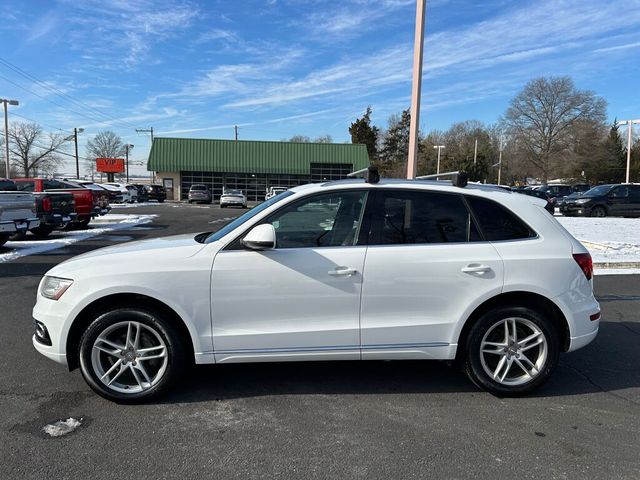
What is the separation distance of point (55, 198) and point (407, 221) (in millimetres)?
13493

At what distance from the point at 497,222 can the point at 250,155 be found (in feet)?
158

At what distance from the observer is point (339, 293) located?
3.77 meters

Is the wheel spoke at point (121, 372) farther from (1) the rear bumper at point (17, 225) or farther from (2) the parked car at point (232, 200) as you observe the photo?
(2) the parked car at point (232, 200)

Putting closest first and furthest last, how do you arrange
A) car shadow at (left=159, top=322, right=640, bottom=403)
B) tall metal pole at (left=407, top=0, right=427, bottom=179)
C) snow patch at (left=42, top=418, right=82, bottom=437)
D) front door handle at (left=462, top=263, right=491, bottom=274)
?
1. snow patch at (left=42, top=418, right=82, bottom=437)
2. front door handle at (left=462, top=263, right=491, bottom=274)
3. car shadow at (left=159, top=322, right=640, bottom=403)
4. tall metal pole at (left=407, top=0, right=427, bottom=179)

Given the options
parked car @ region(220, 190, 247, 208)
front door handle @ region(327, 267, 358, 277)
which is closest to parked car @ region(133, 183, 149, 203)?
parked car @ region(220, 190, 247, 208)

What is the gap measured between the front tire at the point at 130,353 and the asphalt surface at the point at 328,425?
137 millimetres

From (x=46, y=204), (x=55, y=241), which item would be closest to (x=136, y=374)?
(x=55, y=241)

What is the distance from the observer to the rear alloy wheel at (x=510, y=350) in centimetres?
393

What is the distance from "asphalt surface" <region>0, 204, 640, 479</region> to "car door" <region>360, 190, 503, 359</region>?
1.66 feet

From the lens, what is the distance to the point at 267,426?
3504 mm

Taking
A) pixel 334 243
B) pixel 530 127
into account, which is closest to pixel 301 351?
pixel 334 243

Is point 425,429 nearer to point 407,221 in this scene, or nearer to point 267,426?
point 267,426

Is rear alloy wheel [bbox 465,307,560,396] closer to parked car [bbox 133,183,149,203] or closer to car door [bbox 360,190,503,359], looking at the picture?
car door [bbox 360,190,503,359]

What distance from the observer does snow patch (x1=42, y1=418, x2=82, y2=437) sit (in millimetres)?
3359
